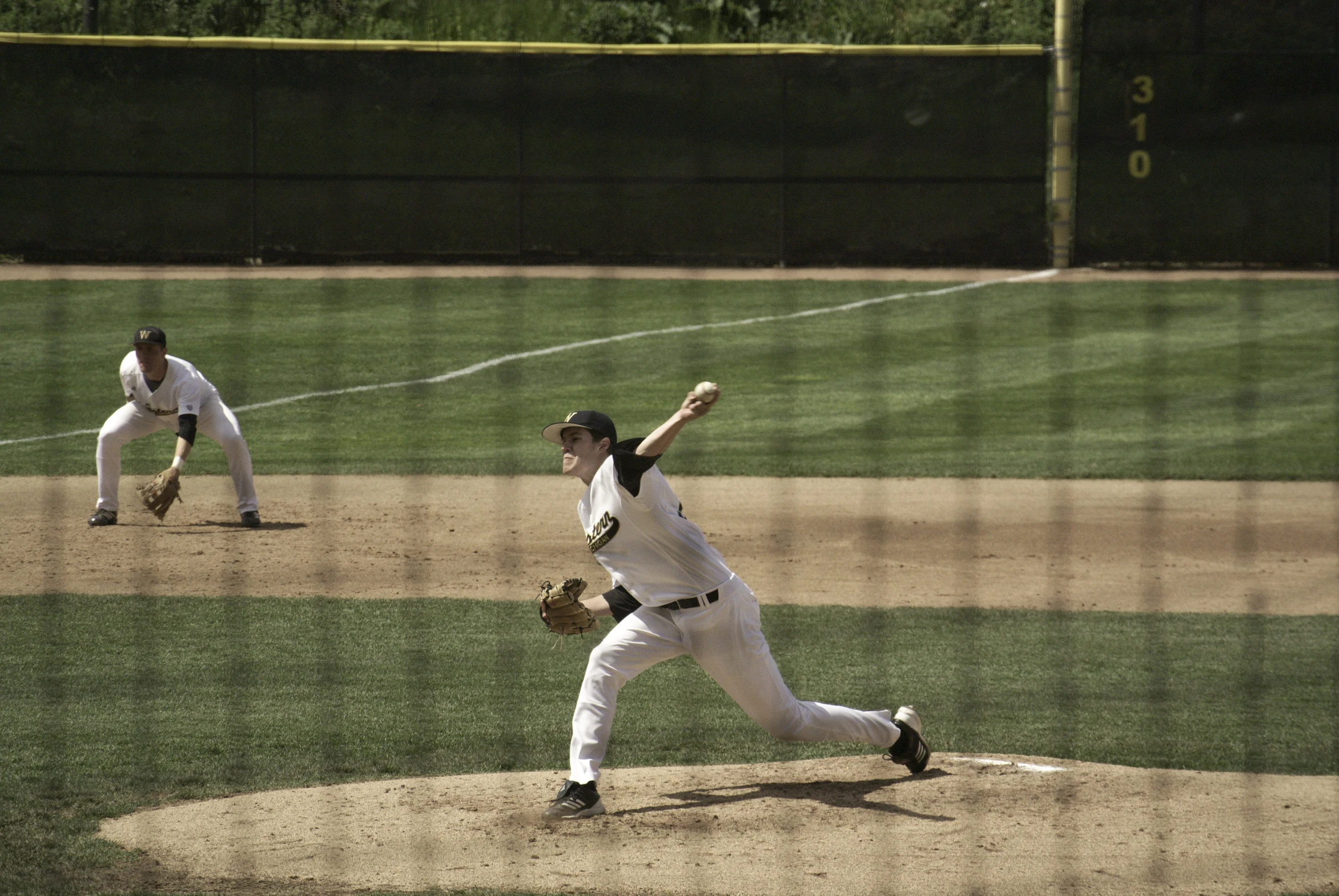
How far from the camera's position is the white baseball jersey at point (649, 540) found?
464 cm

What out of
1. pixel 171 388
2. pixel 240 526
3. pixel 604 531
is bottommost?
pixel 240 526

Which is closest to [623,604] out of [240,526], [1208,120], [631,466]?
[631,466]

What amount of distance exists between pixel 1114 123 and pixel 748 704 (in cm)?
1667

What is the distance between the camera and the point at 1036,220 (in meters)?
20.1

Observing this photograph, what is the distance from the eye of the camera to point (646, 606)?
15.9 ft

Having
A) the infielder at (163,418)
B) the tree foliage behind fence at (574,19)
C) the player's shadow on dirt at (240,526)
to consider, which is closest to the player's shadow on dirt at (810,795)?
the infielder at (163,418)

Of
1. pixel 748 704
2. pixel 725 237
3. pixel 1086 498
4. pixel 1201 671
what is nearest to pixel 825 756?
pixel 748 704

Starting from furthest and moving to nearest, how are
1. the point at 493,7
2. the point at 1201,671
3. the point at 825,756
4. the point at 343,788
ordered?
the point at 493,7, the point at 1201,671, the point at 825,756, the point at 343,788

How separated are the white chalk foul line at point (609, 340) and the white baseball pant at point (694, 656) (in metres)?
9.15

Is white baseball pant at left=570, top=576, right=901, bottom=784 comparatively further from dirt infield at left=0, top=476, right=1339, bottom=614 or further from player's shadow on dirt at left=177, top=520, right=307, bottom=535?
player's shadow on dirt at left=177, top=520, right=307, bottom=535

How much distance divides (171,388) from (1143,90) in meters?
14.5

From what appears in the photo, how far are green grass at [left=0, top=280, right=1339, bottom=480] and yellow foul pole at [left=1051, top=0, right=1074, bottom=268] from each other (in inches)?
47.0

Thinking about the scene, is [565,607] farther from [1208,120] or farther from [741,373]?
[1208,120]

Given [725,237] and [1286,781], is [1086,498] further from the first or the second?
[725,237]
